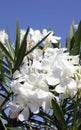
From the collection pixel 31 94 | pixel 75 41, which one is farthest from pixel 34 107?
pixel 75 41

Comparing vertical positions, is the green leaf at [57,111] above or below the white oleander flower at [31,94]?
below

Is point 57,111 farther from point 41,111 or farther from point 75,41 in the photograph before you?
point 75,41

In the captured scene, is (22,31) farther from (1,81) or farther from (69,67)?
(69,67)

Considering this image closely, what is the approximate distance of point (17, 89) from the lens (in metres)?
1.05

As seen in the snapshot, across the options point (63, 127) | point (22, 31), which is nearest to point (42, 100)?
point (63, 127)

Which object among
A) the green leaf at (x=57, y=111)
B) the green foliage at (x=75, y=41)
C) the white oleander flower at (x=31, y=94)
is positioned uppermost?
the green foliage at (x=75, y=41)

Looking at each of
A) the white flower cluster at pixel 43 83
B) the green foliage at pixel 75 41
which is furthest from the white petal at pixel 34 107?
the green foliage at pixel 75 41

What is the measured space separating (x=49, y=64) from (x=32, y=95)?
0.35 ft

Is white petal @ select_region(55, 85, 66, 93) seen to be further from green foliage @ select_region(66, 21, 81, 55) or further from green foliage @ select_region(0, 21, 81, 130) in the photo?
green foliage @ select_region(66, 21, 81, 55)

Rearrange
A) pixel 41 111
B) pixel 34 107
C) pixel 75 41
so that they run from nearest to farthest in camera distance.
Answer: pixel 34 107, pixel 41 111, pixel 75 41

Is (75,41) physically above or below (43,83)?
above

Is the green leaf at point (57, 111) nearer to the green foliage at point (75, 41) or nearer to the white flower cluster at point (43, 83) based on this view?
the white flower cluster at point (43, 83)

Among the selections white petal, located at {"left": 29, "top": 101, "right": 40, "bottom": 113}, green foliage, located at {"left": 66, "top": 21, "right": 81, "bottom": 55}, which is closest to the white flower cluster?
white petal, located at {"left": 29, "top": 101, "right": 40, "bottom": 113}

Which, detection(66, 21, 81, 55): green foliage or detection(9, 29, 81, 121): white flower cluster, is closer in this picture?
detection(9, 29, 81, 121): white flower cluster
